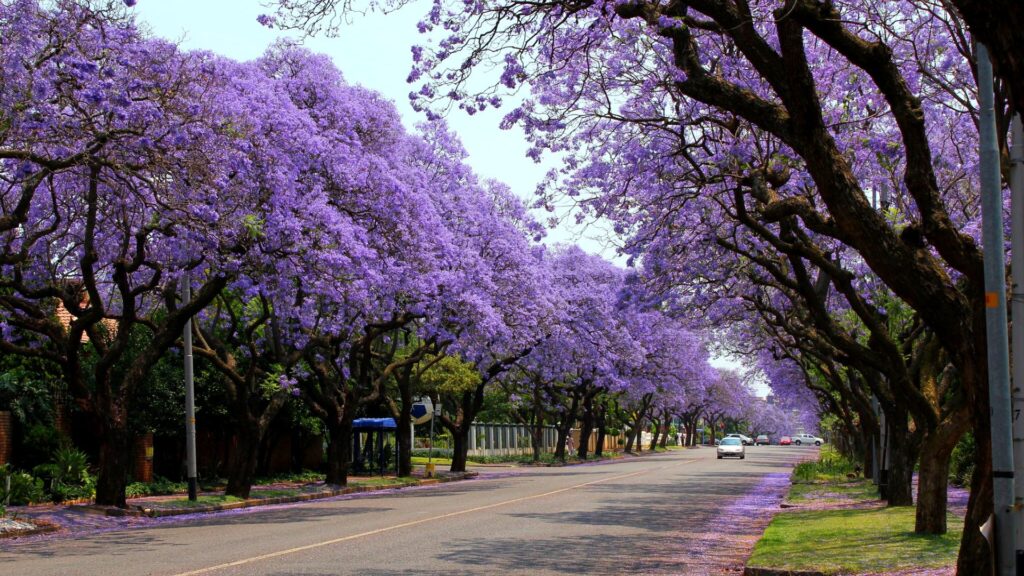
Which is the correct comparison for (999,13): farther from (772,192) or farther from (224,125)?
(224,125)

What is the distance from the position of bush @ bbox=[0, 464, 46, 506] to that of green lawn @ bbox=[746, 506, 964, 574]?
16.4 m

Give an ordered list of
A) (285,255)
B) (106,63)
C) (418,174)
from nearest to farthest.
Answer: (106,63), (285,255), (418,174)

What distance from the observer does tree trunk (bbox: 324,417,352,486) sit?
32344 mm

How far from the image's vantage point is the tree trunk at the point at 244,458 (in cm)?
2669

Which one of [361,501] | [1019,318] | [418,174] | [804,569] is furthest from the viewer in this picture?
[418,174]

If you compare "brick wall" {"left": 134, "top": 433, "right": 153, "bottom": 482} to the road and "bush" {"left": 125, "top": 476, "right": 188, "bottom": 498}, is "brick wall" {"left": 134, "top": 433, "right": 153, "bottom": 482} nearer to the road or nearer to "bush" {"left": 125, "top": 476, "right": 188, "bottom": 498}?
"bush" {"left": 125, "top": 476, "right": 188, "bottom": 498}

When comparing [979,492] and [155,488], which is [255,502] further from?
[979,492]

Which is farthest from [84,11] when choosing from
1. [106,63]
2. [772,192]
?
[772,192]

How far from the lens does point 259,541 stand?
598 inches

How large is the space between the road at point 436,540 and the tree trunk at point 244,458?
2.24 m

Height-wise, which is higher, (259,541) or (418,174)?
(418,174)

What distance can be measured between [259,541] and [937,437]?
31.8ft

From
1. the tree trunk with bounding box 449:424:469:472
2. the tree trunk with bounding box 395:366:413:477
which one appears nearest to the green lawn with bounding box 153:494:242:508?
the tree trunk with bounding box 395:366:413:477

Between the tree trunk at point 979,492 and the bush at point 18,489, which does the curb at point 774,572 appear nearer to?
the tree trunk at point 979,492
